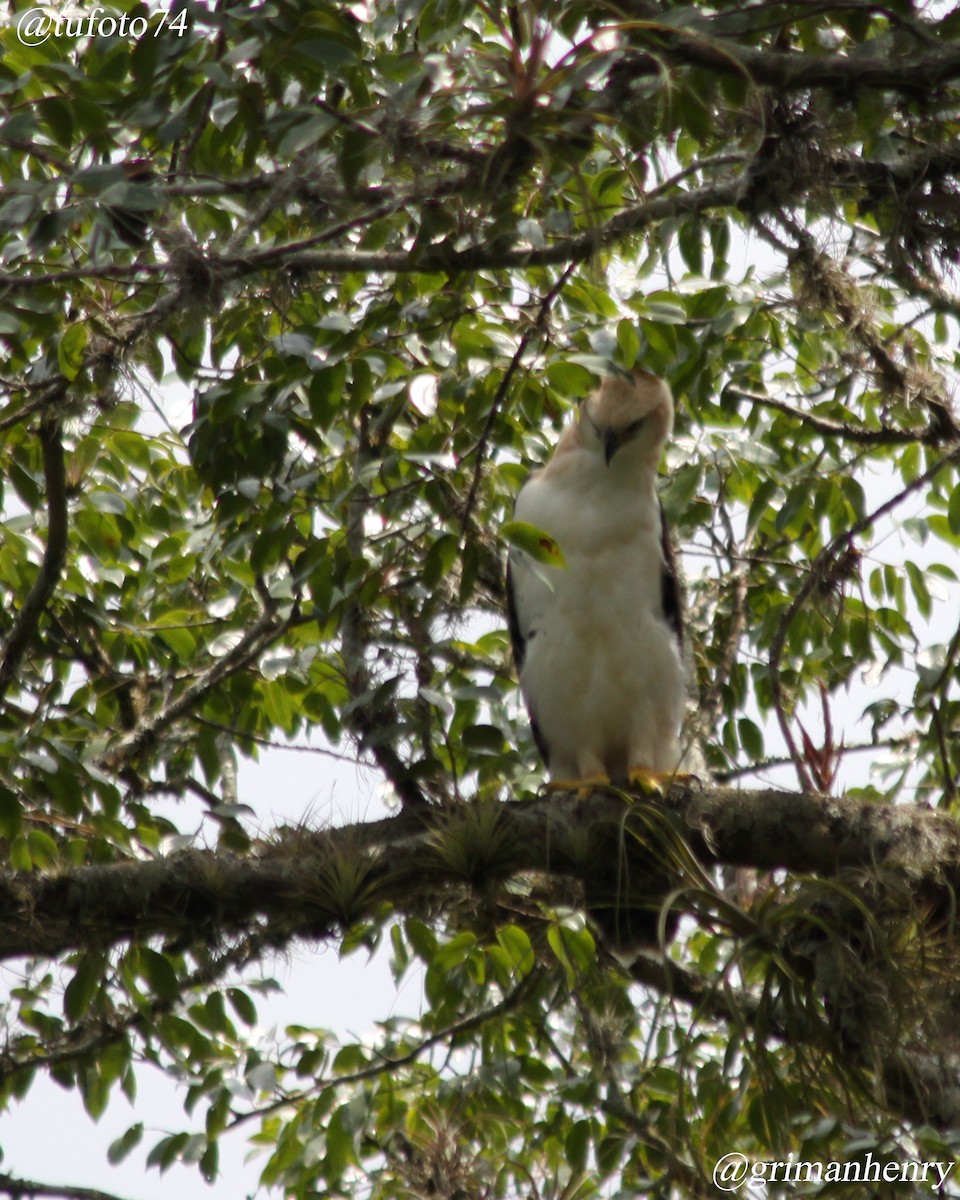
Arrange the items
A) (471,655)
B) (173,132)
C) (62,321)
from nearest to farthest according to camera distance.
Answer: (173,132) → (62,321) → (471,655)

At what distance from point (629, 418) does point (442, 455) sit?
153 cm

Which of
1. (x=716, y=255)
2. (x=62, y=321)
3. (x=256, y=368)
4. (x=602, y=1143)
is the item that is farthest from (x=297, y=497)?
(x=602, y=1143)

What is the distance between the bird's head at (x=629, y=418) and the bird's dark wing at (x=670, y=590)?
0.28 m

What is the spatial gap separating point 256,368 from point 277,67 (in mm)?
1078

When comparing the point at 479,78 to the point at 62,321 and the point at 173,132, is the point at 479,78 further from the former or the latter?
the point at 62,321

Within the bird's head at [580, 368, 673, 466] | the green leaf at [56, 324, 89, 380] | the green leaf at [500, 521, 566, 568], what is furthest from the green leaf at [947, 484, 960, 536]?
the green leaf at [56, 324, 89, 380]

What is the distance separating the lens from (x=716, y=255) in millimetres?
4289

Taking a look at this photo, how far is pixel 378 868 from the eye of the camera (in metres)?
3.10

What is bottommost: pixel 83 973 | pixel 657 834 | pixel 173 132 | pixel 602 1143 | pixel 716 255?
pixel 602 1143

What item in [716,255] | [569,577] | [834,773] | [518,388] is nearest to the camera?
[518,388]

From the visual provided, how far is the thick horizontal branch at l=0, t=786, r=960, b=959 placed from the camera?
10.1 ft
